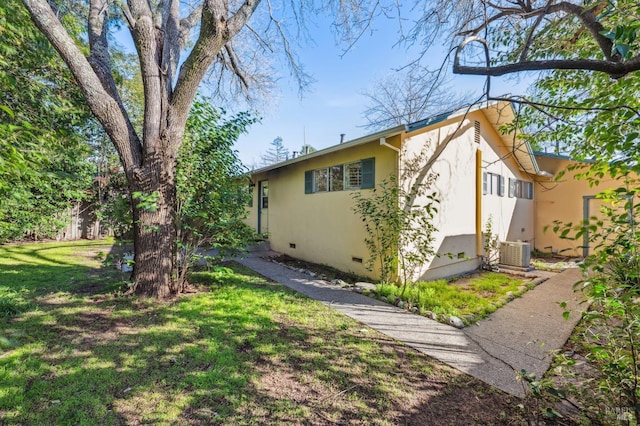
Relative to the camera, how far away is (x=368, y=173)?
6.56 metres

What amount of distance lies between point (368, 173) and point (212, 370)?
16.8 ft

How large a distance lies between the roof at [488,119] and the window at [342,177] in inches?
20.6

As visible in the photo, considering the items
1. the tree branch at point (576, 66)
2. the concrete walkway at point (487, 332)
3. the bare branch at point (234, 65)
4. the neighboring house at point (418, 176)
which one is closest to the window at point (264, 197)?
the neighboring house at point (418, 176)

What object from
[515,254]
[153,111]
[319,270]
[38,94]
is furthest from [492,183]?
[38,94]

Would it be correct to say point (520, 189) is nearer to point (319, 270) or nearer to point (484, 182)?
point (484, 182)

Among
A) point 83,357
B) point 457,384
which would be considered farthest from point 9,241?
point 457,384

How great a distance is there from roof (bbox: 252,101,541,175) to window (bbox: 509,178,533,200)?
58 cm

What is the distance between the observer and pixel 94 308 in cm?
415

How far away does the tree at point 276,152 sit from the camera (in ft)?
134

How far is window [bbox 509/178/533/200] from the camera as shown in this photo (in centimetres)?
1068

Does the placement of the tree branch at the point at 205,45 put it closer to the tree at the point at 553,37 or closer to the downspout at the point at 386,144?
the downspout at the point at 386,144

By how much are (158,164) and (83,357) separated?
289 cm

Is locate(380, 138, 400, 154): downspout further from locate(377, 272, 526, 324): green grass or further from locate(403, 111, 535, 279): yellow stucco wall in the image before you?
locate(377, 272, 526, 324): green grass

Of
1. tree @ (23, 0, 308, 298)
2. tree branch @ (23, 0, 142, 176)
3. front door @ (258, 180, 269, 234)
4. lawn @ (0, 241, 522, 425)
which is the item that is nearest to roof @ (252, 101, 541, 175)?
front door @ (258, 180, 269, 234)
